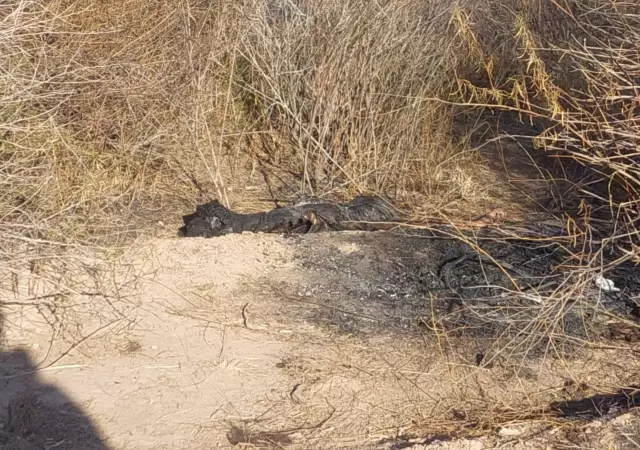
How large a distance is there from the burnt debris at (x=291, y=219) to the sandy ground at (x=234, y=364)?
42 cm

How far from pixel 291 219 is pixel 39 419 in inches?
109

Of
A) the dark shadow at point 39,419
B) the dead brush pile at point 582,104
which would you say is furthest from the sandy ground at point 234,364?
the dead brush pile at point 582,104

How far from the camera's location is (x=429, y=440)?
13.0 feet

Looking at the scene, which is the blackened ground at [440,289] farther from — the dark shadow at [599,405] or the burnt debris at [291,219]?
the dark shadow at [599,405]

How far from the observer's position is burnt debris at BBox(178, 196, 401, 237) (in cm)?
634

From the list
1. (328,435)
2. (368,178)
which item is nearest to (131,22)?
(368,178)

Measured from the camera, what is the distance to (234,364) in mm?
4629

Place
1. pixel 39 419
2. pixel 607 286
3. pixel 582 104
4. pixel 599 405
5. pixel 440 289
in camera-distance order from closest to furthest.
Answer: pixel 39 419
pixel 599 405
pixel 607 286
pixel 440 289
pixel 582 104

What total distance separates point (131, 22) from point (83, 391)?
10.2ft

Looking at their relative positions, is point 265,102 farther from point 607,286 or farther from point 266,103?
point 607,286

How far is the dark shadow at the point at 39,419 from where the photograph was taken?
12.8ft

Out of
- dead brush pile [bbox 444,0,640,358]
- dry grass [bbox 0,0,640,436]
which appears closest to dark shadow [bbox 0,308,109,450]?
dry grass [bbox 0,0,640,436]

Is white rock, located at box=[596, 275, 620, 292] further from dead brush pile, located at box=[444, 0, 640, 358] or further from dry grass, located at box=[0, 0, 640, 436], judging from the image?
dry grass, located at box=[0, 0, 640, 436]

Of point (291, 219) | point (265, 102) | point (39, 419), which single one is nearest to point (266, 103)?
point (265, 102)
